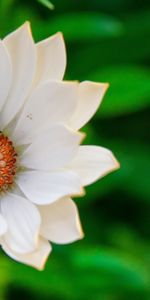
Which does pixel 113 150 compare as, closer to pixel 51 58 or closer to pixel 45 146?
pixel 45 146

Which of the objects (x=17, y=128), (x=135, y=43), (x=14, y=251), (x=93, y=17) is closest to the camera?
(x=14, y=251)

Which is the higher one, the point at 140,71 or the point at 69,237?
the point at 140,71

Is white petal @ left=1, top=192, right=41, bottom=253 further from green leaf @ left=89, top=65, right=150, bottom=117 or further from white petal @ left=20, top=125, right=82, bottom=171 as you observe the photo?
green leaf @ left=89, top=65, right=150, bottom=117

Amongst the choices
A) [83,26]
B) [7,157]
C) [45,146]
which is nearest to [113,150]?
[83,26]

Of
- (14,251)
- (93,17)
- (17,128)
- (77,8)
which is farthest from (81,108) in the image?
(77,8)

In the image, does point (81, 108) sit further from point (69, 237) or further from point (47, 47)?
point (69, 237)

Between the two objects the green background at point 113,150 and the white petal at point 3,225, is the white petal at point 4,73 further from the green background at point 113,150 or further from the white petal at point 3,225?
the green background at point 113,150
